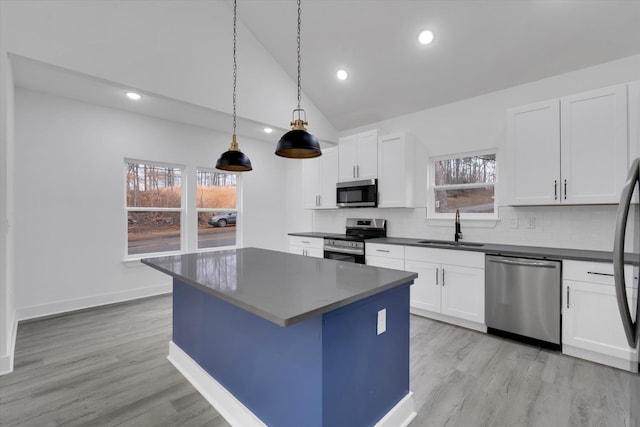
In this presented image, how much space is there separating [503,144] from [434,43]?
1.42m

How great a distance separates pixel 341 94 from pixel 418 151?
4.79 feet

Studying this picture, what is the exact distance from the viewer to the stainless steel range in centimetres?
418

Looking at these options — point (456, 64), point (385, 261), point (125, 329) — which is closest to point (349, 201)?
point (385, 261)

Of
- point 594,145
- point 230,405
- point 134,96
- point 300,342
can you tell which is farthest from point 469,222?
point 134,96

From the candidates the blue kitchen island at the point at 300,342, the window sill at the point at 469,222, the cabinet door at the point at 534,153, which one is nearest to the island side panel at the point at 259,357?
the blue kitchen island at the point at 300,342

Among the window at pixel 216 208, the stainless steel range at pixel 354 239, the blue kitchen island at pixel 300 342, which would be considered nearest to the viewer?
the blue kitchen island at pixel 300 342

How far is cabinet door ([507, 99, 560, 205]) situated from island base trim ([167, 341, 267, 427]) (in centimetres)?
315

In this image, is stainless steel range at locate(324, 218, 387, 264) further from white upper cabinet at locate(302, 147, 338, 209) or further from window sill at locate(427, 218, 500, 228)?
window sill at locate(427, 218, 500, 228)

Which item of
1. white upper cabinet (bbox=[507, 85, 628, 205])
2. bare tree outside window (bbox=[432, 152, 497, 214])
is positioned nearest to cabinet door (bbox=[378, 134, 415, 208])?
bare tree outside window (bbox=[432, 152, 497, 214])

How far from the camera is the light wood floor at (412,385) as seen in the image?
1889 mm

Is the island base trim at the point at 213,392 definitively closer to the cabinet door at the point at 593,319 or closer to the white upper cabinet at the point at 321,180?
the cabinet door at the point at 593,319

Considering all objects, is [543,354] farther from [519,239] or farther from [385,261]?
[385,261]

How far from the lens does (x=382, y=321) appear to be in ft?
5.67

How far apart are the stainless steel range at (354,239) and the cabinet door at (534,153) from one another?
72.7 inches
